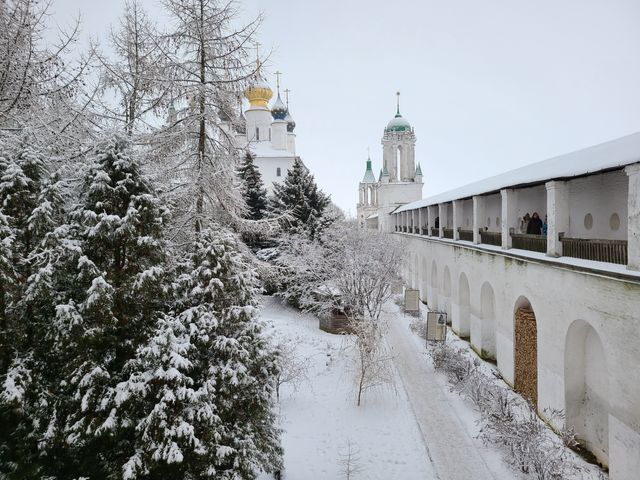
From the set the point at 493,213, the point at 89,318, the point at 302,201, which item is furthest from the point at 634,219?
the point at 302,201

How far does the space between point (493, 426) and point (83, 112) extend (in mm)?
12583

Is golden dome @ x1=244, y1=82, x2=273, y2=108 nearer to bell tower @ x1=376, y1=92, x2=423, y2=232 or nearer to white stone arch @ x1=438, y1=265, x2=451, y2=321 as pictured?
bell tower @ x1=376, y1=92, x2=423, y2=232

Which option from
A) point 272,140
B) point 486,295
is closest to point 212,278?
point 486,295

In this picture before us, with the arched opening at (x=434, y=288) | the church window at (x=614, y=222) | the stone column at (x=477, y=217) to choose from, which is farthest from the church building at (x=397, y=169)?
the church window at (x=614, y=222)

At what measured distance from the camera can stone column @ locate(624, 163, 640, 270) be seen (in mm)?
8734

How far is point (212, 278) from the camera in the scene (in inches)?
311

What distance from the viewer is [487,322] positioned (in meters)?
18.7

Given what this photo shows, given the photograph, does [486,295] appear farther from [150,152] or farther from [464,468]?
[150,152]

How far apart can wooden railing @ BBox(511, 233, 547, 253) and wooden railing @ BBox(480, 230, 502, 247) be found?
133 centimetres

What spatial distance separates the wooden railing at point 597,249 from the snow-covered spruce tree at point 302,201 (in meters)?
15.8

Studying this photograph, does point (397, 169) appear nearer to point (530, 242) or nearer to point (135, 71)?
point (530, 242)

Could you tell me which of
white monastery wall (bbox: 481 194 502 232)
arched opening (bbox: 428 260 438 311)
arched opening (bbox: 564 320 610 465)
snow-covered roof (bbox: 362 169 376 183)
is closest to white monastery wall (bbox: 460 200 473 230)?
arched opening (bbox: 428 260 438 311)

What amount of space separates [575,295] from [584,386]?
A: 8.96 ft

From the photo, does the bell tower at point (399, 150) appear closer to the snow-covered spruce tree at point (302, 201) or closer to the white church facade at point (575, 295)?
the snow-covered spruce tree at point (302, 201)
